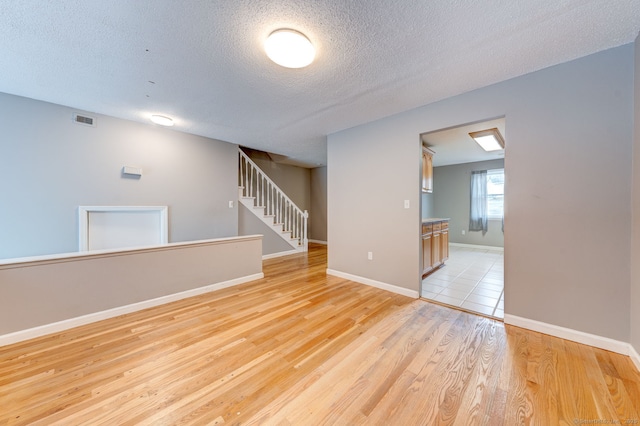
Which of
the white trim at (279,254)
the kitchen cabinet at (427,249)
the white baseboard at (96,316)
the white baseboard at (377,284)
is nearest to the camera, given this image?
the white baseboard at (96,316)

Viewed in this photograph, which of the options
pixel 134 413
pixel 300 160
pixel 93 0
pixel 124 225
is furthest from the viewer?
pixel 300 160

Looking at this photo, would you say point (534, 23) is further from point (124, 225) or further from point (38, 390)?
point (124, 225)

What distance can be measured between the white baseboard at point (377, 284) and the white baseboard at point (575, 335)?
0.98 metres

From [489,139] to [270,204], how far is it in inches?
187

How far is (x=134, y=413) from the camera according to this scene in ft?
4.23

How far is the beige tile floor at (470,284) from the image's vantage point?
275 cm

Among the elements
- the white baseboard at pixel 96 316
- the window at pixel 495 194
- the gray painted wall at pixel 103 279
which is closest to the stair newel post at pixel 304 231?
the gray painted wall at pixel 103 279

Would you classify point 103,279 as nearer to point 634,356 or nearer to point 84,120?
point 84,120

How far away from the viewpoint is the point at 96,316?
2.34 m

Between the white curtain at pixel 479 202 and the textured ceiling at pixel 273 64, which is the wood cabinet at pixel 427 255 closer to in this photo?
the textured ceiling at pixel 273 64

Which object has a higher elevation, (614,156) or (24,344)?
(614,156)

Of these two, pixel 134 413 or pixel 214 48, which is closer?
pixel 134 413

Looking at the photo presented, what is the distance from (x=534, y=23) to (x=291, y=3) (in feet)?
5.51

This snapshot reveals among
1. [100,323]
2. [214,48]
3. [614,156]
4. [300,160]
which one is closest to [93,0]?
[214,48]
